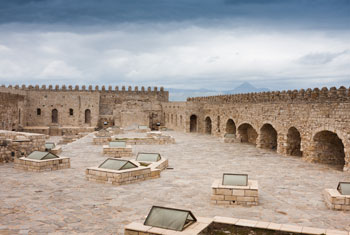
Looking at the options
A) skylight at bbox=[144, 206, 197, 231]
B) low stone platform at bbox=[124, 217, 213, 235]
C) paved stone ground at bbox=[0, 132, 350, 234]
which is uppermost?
skylight at bbox=[144, 206, 197, 231]

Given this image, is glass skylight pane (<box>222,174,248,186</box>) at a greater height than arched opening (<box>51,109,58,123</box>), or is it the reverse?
arched opening (<box>51,109,58,123</box>)

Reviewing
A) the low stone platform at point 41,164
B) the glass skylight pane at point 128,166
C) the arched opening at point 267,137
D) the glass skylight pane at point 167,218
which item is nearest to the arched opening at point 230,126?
the arched opening at point 267,137

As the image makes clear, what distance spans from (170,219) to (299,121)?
44.9 ft

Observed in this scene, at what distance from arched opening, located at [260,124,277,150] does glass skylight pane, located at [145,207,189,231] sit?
17.0 m

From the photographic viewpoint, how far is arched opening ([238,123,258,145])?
2662 cm

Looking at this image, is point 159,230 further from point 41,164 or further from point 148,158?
point 41,164

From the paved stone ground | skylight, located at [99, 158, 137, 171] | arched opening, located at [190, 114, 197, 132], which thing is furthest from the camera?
arched opening, located at [190, 114, 197, 132]

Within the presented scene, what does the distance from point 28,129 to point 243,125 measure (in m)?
24.1

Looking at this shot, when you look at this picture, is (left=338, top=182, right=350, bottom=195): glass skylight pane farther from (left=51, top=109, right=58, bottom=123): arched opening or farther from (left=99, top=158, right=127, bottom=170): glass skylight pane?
(left=51, top=109, right=58, bottom=123): arched opening

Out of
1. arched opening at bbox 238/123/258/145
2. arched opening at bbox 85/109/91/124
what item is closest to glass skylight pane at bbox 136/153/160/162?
arched opening at bbox 238/123/258/145

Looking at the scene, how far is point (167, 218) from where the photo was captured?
6570 millimetres

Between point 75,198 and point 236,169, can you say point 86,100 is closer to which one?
point 236,169

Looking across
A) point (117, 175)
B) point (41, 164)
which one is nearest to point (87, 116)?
point (41, 164)

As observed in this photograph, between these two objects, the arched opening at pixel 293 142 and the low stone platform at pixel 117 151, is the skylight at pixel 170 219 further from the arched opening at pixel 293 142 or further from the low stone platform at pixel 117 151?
the arched opening at pixel 293 142
